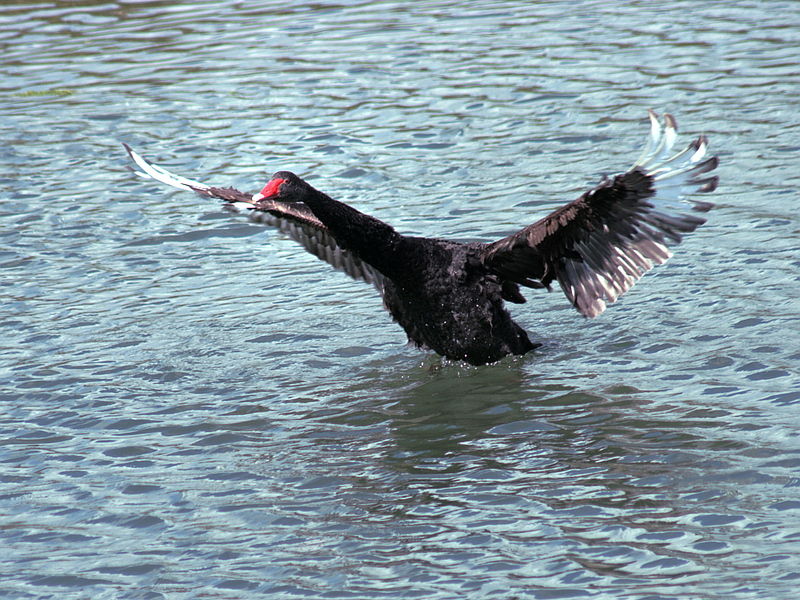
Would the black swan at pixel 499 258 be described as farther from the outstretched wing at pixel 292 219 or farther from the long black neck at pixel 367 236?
the outstretched wing at pixel 292 219

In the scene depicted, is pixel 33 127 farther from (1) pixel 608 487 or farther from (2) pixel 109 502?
(1) pixel 608 487

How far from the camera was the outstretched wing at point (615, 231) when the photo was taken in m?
6.58

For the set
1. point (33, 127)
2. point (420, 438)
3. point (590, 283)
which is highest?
point (33, 127)

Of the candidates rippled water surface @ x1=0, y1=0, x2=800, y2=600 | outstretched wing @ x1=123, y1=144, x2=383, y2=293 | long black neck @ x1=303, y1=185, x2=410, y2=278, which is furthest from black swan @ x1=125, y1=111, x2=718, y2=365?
rippled water surface @ x1=0, y1=0, x2=800, y2=600

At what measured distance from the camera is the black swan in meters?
7.08

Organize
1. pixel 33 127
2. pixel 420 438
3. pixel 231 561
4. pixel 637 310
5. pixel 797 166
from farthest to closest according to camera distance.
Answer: pixel 33 127 < pixel 797 166 < pixel 637 310 < pixel 420 438 < pixel 231 561

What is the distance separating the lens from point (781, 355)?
764 centimetres

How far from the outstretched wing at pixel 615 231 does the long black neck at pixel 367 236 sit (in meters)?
0.67

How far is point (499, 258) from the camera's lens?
771 centimetres

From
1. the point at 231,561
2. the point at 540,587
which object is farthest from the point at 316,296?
the point at 540,587

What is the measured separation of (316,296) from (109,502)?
3.92 metres

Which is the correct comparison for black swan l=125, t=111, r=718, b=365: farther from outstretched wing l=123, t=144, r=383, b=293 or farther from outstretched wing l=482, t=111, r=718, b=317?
outstretched wing l=123, t=144, r=383, b=293

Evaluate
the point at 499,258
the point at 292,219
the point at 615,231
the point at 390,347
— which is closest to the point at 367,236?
the point at 499,258

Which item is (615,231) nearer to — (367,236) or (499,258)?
(499,258)
